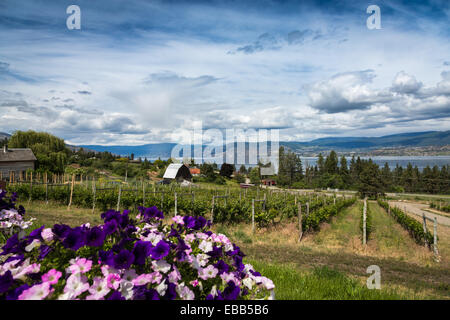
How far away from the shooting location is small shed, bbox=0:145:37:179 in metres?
34.4

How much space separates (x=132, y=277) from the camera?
1.23 meters

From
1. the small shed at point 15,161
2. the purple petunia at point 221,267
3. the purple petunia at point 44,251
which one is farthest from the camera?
the small shed at point 15,161

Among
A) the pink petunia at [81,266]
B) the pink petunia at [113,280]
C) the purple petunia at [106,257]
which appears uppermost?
the purple petunia at [106,257]

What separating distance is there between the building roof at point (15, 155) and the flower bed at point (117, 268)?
4130 cm

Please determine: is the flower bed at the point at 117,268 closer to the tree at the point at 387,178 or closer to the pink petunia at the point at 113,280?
the pink petunia at the point at 113,280

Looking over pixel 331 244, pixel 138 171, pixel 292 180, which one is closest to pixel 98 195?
pixel 331 244

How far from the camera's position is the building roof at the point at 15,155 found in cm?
3447

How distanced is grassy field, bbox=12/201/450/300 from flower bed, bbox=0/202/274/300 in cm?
143

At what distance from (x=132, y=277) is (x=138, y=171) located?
5697 centimetres

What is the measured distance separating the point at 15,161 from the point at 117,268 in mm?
42668

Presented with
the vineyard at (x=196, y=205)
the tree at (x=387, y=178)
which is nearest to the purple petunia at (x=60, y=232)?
the vineyard at (x=196, y=205)

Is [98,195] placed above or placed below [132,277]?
below
